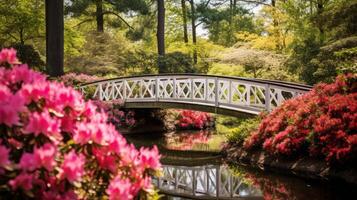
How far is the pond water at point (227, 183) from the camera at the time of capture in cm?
721

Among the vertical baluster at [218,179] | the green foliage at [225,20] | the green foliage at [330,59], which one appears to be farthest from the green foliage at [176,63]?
the vertical baluster at [218,179]

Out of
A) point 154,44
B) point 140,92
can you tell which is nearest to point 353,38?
point 140,92

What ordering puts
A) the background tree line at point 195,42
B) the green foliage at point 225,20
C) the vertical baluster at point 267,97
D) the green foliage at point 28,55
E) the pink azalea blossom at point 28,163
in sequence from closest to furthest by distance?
the pink azalea blossom at point 28,163 < the vertical baluster at point 267,97 < the background tree line at point 195,42 < the green foliage at point 28,55 < the green foliage at point 225,20

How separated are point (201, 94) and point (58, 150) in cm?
1212

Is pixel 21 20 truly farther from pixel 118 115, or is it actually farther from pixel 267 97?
pixel 267 97

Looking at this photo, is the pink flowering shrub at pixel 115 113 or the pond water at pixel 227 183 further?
the pink flowering shrub at pixel 115 113

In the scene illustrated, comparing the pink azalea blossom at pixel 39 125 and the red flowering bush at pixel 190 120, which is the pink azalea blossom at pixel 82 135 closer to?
the pink azalea blossom at pixel 39 125

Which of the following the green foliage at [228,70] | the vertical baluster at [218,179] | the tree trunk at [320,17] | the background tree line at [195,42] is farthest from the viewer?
the green foliage at [228,70]

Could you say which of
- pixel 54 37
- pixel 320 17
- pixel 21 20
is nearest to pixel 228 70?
pixel 320 17

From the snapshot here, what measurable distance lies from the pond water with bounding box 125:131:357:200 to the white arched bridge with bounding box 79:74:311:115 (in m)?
1.67

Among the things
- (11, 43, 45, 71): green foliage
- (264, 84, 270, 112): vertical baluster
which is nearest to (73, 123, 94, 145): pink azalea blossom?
(264, 84, 270, 112): vertical baluster

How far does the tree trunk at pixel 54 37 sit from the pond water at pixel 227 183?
864cm

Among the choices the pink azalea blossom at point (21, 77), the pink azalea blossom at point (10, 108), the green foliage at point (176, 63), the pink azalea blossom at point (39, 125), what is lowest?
the pink azalea blossom at point (39, 125)

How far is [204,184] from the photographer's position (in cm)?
830
